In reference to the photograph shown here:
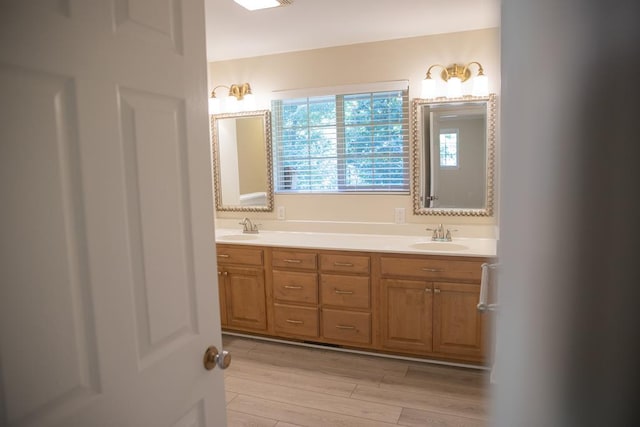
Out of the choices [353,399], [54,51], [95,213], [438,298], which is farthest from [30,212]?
[438,298]

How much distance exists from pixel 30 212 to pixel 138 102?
34 cm

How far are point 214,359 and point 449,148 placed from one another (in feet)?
8.35

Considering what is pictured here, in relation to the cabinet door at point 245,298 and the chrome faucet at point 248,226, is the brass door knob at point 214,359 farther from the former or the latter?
the chrome faucet at point 248,226

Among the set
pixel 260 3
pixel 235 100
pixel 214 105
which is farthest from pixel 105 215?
pixel 214 105

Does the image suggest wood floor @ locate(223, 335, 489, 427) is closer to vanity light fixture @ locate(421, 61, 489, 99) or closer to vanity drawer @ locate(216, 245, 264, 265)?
vanity drawer @ locate(216, 245, 264, 265)

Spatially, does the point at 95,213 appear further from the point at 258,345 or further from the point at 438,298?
the point at 258,345

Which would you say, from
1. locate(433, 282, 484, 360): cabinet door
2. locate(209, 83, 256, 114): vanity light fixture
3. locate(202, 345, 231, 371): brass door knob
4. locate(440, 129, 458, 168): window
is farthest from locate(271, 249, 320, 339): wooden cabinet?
locate(202, 345, 231, 371): brass door knob

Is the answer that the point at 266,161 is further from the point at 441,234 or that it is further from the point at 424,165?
the point at 441,234

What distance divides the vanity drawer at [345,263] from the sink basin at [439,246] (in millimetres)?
387

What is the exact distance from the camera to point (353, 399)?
8.23ft

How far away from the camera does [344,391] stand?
2.60m

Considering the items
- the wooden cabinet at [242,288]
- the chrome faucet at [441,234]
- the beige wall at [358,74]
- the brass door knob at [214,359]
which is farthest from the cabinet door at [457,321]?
the brass door knob at [214,359]

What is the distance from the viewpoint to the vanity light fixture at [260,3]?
2.34 m

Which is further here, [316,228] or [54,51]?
[316,228]
